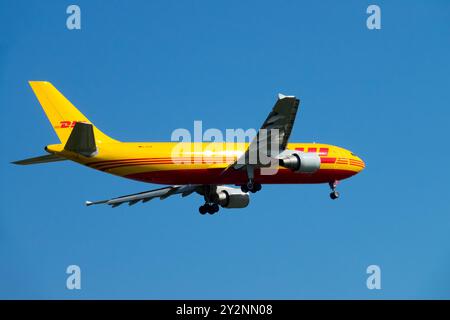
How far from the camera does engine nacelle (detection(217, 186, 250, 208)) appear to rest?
85062 millimetres

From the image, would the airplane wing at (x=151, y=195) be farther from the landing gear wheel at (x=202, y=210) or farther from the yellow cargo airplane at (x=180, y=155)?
the yellow cargo airplane at (x=180, y=155)

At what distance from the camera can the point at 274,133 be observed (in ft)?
241

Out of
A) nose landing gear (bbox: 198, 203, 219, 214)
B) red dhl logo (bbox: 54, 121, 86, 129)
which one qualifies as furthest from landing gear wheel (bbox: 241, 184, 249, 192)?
red dhl logo (bbox: 54, 121, 86, 129)

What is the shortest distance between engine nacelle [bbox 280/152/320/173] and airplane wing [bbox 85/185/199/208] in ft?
38.2

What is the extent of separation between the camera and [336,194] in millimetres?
84625

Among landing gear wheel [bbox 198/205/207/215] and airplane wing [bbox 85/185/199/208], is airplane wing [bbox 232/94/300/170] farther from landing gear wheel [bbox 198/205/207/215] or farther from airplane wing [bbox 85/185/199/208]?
airplane wing [bbox 85/185/199/208]

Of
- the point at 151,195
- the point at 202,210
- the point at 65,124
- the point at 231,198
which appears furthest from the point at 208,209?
the point at 65,124

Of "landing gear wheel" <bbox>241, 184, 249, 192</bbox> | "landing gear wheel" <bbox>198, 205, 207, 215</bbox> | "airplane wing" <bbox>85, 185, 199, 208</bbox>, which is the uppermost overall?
"airplane wing" <bbox>85, 185, 199, 208</bbox>

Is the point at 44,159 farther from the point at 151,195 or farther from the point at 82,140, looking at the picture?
the point at 151,195
